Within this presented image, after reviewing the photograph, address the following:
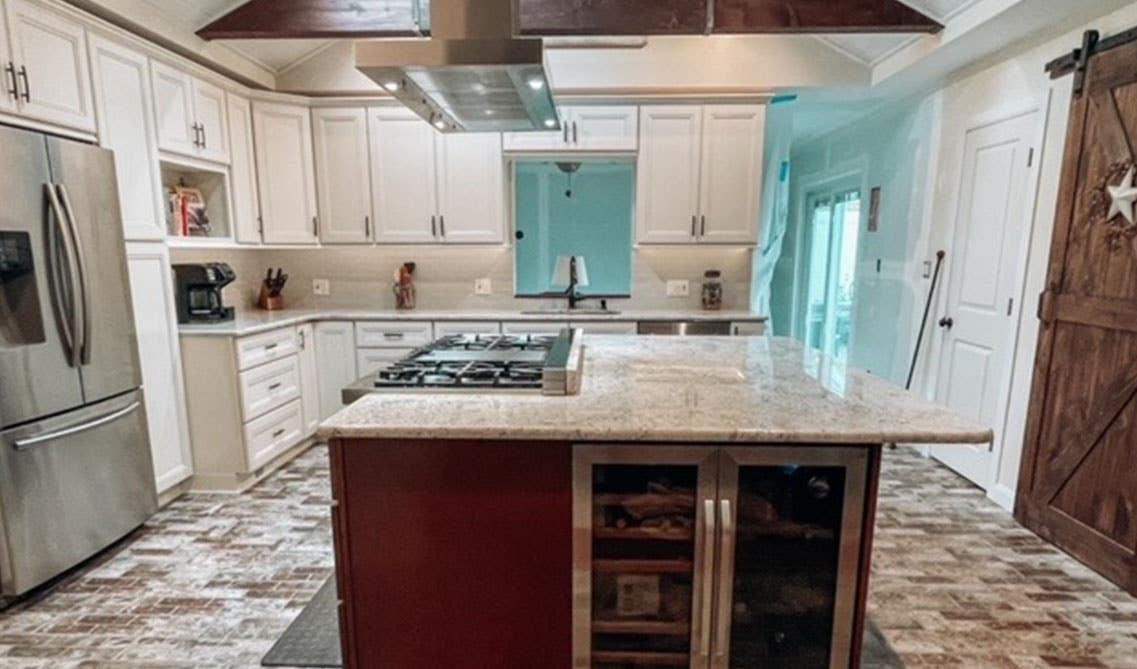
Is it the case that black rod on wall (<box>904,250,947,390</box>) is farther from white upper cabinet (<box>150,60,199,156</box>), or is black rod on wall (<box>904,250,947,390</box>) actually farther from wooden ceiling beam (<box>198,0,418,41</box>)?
white upper cabinet (<box>150,60,199,156</box>)

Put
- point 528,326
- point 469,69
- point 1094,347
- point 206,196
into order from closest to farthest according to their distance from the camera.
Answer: point 469,69 < point 1094,347 < point 206,196 < point 528,326

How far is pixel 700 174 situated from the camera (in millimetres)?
3934

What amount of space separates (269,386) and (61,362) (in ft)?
3.95

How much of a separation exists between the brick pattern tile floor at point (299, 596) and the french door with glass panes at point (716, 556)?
2.28 ft

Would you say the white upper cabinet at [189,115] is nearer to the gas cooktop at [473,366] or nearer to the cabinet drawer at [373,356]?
the cabinet drawer at [373,356]

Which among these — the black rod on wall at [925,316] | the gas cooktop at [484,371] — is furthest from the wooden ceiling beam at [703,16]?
the gas cooktop at [484,371]

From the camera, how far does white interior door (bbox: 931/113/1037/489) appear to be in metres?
3.02

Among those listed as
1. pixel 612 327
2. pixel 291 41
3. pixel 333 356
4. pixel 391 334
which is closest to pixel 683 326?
pixel 612 327

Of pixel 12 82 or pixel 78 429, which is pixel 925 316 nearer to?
pixel 78 429

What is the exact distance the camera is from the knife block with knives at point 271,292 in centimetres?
423

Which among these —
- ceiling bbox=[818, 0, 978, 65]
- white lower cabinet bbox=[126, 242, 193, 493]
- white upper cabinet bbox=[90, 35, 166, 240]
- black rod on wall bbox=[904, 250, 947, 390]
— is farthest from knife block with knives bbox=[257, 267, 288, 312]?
black rod on wall bbox=[904, 250, 947, 390]

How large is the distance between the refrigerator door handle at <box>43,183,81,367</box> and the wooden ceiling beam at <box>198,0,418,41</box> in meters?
1.53

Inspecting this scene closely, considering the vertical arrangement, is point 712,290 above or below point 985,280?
below

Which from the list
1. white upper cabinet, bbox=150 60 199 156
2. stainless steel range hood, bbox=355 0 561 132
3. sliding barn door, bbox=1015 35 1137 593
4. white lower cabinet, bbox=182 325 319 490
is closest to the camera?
stainless steel range hood, bbox=355 0 561 132
